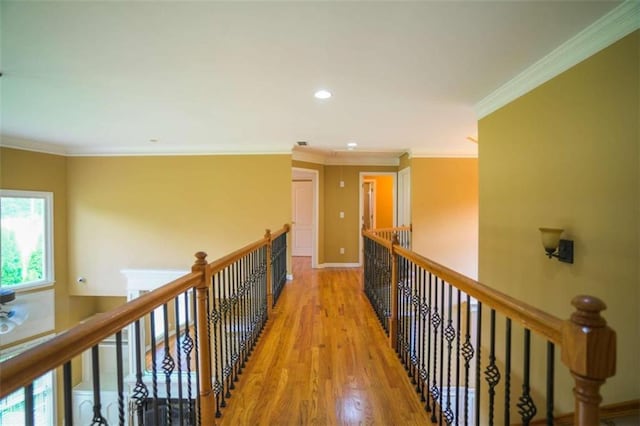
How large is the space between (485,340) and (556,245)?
1488mm

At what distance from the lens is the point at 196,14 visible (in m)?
1.67

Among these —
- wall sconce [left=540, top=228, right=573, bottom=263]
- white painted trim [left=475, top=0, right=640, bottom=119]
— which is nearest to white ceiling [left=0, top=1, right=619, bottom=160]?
white painted trim [left=475, top=0, right=640, bottom=119]

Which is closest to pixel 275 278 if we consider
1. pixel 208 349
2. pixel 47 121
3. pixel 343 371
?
pixel 343 371

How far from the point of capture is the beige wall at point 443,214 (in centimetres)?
552

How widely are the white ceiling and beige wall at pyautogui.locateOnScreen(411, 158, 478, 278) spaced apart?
1657 millimetres

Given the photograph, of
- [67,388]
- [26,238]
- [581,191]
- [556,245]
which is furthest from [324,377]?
[26,238]

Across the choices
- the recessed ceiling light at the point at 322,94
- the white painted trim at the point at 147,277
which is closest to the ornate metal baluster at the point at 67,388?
the recessed ceiling light at the point at 322,94

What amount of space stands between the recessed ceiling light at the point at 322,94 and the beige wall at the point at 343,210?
3.69 meters

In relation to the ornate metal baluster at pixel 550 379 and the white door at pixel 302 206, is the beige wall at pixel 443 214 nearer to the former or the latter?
the white door at pixel 302 206

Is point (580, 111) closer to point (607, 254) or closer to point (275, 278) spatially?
point (607, 254)

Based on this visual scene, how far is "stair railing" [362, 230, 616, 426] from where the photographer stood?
2.41 feet

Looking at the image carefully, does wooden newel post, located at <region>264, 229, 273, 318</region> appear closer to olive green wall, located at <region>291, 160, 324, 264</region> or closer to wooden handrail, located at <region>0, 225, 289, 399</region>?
wooden handrail, located at <region>0, 225, 289, 399</region>

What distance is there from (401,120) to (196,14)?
2.64 metres

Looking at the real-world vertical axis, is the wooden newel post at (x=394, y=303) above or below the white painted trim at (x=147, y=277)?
above
